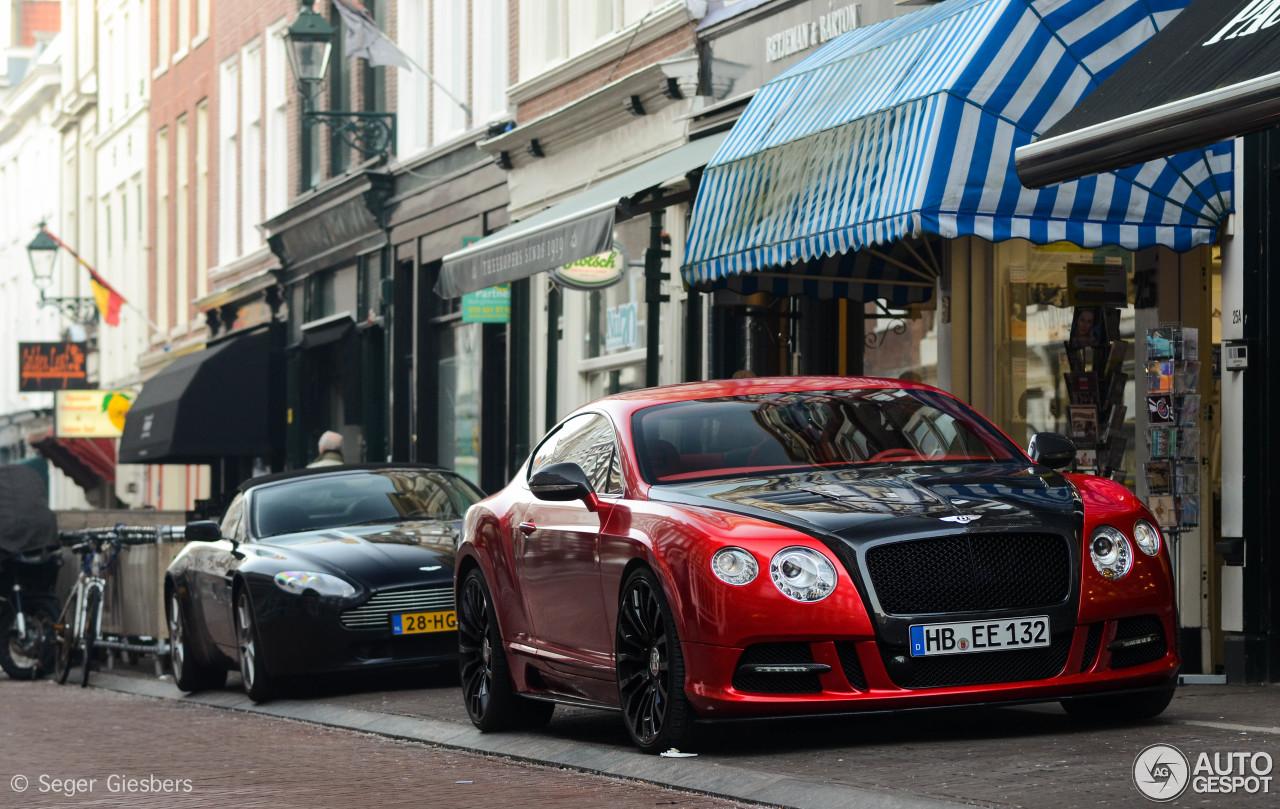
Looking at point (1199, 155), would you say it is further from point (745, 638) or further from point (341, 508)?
point (341, 508)

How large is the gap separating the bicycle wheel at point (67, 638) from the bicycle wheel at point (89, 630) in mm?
187

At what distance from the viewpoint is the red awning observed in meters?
47.7

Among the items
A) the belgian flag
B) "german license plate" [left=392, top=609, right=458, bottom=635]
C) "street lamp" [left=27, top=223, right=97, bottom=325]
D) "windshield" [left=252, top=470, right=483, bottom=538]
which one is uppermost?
"street lamp" [left=27, top=223, right=97, bottom=325]

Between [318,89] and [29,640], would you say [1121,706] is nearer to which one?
[29,640]

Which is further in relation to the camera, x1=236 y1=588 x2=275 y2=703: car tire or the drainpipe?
the drainpipe

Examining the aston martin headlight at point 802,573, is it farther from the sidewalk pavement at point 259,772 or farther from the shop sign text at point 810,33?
the shop sign text at point 810,33

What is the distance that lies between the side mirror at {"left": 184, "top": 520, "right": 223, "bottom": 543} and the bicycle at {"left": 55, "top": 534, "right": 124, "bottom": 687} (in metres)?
3.31

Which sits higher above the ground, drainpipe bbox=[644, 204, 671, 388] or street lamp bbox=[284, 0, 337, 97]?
street lamp bbox=[284, 0, 337, 97]

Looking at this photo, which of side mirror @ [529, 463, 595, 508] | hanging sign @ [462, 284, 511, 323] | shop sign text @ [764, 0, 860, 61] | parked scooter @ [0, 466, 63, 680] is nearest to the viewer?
side mirror @ [529, 463, 595, 508]

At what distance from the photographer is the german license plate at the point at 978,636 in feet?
26.1

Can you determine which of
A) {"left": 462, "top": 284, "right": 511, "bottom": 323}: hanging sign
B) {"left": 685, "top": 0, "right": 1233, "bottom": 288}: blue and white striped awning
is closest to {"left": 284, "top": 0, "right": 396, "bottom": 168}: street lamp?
{"left": 462, "top": 284, "right": 511, "bottom": 323}: hanging sign

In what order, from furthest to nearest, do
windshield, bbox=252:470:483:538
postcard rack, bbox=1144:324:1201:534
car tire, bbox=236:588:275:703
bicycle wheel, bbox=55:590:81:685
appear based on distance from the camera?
1. bicycle wheel, bbox=55:590:81:685
2. windshield, bbox=252:470:483:538
3. car tire, bbox=236:588:275:703
4. postcard rack, bbox=1144:324:1201:534

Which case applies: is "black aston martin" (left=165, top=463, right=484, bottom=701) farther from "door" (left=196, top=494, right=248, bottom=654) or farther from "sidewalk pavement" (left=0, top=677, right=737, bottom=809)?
"sidewalk pavement" (left=0, top=677, right=737, bottom=809)

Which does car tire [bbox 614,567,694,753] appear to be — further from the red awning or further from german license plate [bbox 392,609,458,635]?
the red awning
